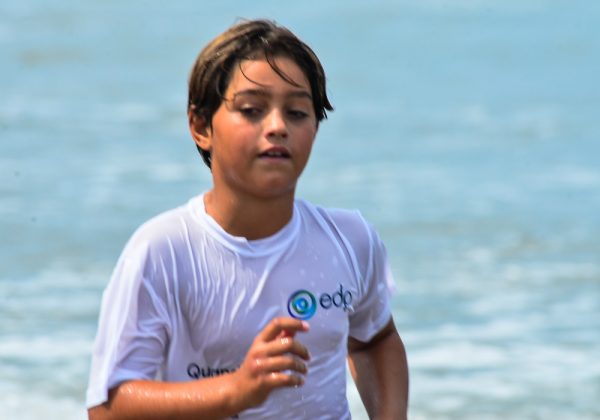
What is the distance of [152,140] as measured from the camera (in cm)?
1290

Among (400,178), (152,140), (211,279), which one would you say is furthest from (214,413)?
(152,140)

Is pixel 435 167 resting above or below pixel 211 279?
above

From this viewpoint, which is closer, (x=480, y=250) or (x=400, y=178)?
(x=480, y=250)

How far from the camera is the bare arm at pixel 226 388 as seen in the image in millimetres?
2768

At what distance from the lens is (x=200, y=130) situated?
3273mm

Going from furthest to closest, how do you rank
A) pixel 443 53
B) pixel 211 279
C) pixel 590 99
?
pixel 443 53 < pixel 590 99 < pixel 211 279

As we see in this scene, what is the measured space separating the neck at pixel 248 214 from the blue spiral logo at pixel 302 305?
14 centimetres

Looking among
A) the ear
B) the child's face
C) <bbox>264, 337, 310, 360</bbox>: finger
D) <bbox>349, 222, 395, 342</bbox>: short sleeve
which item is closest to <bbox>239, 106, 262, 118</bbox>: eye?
the child's face

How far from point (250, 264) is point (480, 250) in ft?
22.8

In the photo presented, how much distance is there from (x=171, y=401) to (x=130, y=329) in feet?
0.56

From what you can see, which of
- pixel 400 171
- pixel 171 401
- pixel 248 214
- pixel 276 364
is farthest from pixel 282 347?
pixel 400 171

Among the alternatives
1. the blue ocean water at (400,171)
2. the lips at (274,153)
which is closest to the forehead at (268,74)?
the lips at (274,153)

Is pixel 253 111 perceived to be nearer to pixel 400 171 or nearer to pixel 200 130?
pixel 200 130

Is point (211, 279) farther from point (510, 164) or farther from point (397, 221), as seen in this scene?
point (510, 164)
